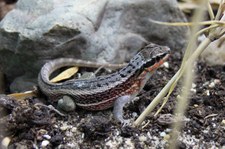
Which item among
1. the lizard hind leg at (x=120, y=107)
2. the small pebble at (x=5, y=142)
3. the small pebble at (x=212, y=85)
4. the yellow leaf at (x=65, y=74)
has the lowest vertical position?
the small pebble at (x=5, y=142)

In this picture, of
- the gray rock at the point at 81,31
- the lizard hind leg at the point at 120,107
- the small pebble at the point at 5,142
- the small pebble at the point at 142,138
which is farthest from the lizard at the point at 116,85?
the small pebble at the point at 5,142

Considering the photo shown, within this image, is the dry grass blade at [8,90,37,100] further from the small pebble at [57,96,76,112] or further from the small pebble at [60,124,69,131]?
the small pebble at [60,124,69,131]

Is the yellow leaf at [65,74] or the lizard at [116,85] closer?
the lizard at [116,85]

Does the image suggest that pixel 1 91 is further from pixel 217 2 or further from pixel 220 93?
pixel 217 2

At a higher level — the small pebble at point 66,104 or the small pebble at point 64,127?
the small pebble at point 66,104

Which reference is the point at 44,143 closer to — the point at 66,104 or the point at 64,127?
the point at 64,127

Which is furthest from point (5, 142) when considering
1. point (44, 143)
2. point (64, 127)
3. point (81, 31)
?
point (81, 31)

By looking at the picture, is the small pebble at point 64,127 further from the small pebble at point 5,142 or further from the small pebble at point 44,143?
the small pebble at point 5,142
